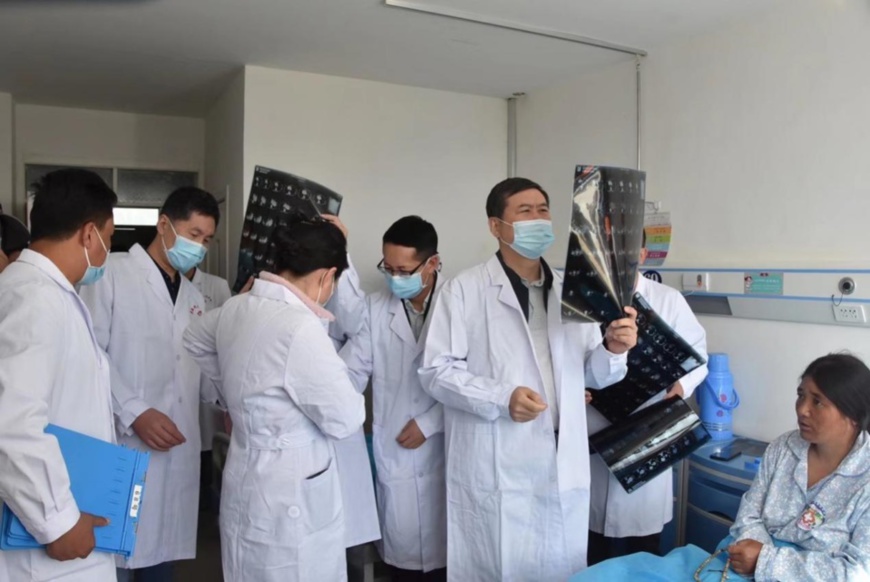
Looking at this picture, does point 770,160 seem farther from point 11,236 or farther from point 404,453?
point 11,236

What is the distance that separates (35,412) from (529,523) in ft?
4.26

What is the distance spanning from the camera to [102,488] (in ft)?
4.59

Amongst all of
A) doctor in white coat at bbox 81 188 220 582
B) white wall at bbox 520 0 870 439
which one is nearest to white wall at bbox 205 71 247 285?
doctor in white coat at bbox 81 188 220 582

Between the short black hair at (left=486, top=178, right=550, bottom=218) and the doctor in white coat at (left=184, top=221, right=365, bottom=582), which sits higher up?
the short black hair at (left=486, top=178, right=550, bottom=218)

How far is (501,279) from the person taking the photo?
6.55 ft

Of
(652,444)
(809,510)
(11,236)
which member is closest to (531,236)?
(652,444)

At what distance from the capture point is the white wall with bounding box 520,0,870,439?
2.31m

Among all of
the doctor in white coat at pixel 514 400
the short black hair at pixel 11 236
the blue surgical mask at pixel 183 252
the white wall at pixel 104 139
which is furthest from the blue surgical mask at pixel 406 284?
the white wall at pixel 104 139

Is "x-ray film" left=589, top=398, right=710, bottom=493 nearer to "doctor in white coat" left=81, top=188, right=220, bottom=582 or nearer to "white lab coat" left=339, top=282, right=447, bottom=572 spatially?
"white lab coat" left=339, top=282, right=447, bottom=572

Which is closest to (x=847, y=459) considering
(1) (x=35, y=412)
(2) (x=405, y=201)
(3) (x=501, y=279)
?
(3) (x=501, y=279)

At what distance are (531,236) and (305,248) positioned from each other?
2.21ft

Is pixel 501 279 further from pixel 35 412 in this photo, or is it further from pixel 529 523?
pixel 35 412

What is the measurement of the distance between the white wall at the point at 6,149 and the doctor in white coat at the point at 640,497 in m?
3.93

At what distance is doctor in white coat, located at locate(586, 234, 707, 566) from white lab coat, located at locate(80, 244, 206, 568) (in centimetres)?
139
